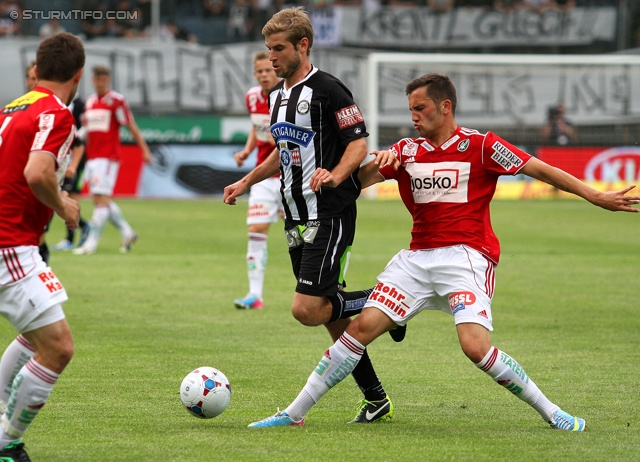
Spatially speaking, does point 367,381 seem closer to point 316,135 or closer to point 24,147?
point 316,135

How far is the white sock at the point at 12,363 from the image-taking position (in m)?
5.14

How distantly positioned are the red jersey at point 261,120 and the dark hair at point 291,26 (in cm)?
444

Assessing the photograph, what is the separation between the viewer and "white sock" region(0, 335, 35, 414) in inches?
202

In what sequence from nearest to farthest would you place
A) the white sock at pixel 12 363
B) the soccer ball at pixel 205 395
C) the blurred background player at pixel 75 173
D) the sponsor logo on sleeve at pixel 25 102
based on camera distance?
1. the sponsor logo on sleeve at pixel 25 102
2. the white sock at pixel 12 363
3. the soccer ball at pixel 205 395
4. the blurred background player at pixel 75 173

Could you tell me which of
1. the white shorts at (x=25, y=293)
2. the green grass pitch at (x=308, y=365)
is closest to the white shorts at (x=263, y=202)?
the green grass pitch at (x=308, y=365)

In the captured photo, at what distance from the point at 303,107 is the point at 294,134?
173 millimetres

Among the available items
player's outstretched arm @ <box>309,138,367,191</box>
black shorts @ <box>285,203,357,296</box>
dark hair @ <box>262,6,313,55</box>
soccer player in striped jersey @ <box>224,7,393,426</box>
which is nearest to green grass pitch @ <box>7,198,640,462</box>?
soccer player in striped jersey @ <box>224,7,393,426</box>

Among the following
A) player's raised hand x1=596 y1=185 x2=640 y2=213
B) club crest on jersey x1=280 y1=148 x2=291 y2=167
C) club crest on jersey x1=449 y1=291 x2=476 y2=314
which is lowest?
club crest on jersey x1=449 y1=291 x2=476 y2=314

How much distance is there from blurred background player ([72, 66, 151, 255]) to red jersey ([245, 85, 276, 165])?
483cm

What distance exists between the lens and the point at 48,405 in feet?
20.1

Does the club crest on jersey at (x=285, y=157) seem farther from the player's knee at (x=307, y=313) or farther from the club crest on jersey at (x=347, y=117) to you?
the player's knee at (x=307, y=313)

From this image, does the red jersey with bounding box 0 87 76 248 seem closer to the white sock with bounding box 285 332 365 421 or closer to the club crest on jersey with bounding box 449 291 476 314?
the white sock with bounding box 285 332 365 421

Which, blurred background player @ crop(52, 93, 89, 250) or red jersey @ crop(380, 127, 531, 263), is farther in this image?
blurred background player @ crop(52, 93, 89, 250)

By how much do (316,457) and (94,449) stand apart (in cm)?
114
